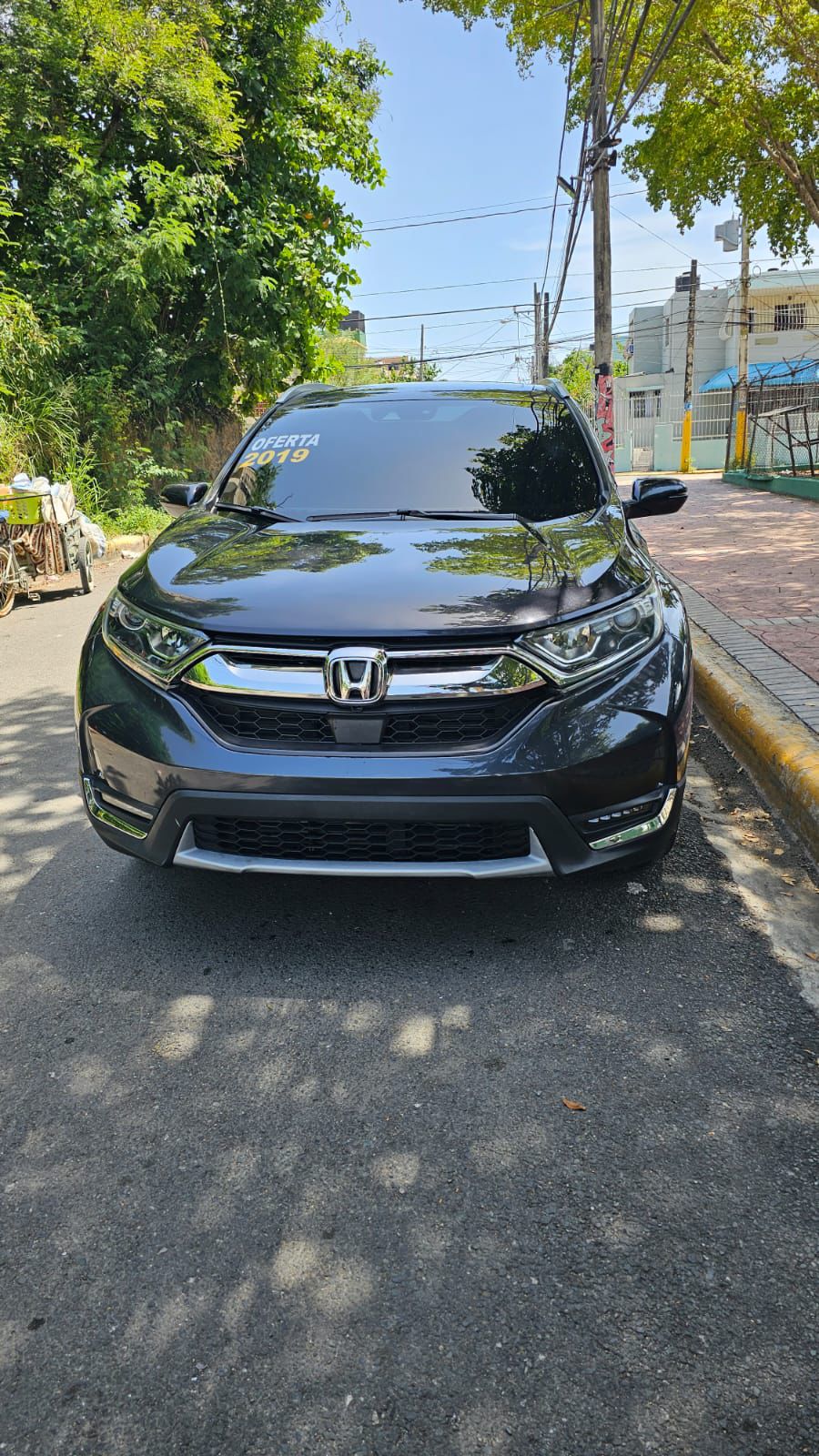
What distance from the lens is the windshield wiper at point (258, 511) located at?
3594 mm

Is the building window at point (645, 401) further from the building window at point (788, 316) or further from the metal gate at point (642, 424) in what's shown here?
the building window at point (788, 316)

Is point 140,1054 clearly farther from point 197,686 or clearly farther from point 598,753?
point 598,753

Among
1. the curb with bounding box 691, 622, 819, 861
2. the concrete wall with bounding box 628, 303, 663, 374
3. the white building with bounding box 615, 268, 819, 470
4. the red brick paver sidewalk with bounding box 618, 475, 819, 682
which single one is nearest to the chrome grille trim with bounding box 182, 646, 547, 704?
the curb with bounding box 691, 622, 819, 861

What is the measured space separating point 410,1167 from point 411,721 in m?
1.08

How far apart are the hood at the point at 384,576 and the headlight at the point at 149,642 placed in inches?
1.5

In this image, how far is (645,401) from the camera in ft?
154

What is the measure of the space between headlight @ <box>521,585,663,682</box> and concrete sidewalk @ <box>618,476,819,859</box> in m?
1.19

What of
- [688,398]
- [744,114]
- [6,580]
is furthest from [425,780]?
[688,398]

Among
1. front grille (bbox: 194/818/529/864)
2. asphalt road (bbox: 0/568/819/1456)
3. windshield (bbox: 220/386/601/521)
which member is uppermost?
windshield (bbox: 220/386/601/521)

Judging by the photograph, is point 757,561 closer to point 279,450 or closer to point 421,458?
point 421,458

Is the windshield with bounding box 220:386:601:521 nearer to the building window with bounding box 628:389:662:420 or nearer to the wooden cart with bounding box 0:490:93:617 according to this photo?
the wooden cart with bounding box 0:490:93:617

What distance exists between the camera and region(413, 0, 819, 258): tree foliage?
1446cm

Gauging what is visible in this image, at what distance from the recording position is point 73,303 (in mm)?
13516

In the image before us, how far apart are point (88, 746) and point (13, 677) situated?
3.86m
